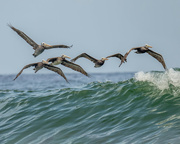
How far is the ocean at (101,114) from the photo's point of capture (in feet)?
44.2

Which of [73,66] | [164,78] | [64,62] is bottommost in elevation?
[164,78]

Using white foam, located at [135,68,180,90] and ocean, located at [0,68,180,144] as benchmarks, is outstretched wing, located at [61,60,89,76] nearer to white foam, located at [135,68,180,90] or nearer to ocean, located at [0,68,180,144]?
ocean, located at [0,68,180,144]

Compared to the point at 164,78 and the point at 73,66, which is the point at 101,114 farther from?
the point at 164,78

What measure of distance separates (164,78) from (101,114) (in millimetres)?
4744

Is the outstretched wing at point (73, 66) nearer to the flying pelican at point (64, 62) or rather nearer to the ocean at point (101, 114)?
the flying pelican at point (64, 62)

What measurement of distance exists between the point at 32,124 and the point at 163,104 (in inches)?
239

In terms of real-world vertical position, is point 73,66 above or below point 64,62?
below

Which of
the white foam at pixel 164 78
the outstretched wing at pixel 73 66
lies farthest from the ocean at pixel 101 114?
the outstretched wing at pixel 73 66

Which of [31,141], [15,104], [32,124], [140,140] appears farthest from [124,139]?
[15,104]

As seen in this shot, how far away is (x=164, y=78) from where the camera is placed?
62.6 ft

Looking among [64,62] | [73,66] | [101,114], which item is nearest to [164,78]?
[101,114]

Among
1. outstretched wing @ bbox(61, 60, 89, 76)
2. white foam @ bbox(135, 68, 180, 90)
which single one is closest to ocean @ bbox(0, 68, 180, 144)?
white foam @ bbox(135, 68, 180, 90)

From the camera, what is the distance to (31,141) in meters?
14.8

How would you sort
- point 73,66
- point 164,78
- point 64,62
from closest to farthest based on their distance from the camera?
1. point 73,66
2. point 64,62
3. point 164,78
